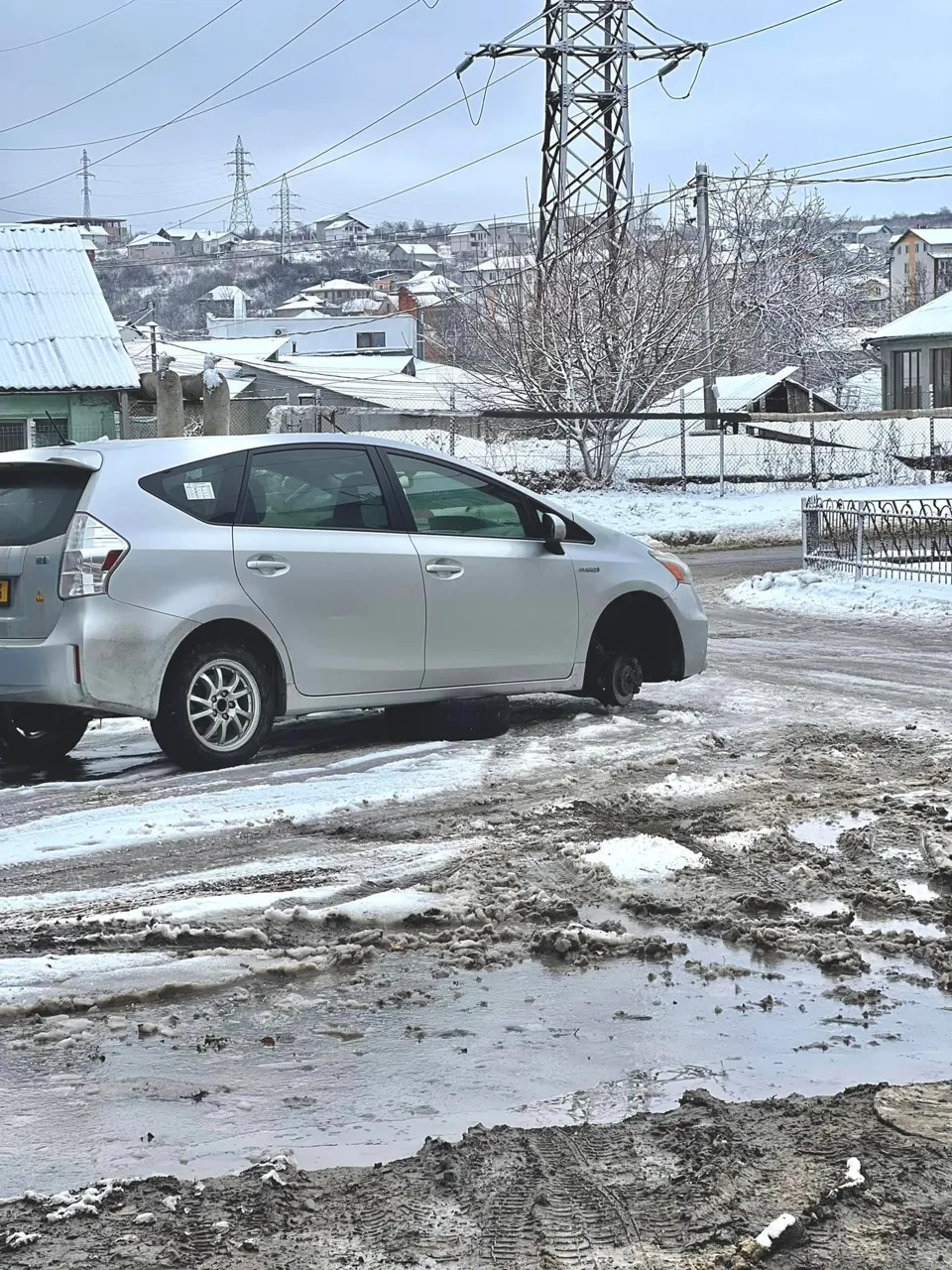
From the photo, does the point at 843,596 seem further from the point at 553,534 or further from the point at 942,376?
the point at 942,376

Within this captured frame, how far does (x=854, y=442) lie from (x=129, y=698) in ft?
123

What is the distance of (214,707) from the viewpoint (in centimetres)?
827

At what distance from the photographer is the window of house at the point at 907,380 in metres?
54.0

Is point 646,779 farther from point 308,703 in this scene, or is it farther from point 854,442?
point 854,442

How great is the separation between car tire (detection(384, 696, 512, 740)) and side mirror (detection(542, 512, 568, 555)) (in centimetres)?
93

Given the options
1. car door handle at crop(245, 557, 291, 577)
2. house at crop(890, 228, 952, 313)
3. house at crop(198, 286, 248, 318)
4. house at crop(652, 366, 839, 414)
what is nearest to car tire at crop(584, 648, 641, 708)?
car door handle at crop(245, 557, 291, 577)

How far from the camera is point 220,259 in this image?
525 ft

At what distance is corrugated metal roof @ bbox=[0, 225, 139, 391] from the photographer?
28.6 m

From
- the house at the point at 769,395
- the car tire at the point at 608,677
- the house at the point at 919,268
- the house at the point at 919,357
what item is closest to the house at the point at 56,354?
the car tire at the point at 608,677

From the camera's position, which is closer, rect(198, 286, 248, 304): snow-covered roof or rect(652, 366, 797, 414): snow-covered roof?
rect(652, 366, 797, 414): snow-covered roof

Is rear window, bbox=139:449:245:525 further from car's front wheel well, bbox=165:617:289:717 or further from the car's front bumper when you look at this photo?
the car's front bumper

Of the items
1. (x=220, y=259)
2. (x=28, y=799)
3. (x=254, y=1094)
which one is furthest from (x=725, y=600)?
(x=220, y=259)

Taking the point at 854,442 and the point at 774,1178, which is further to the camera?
the point at 854,442

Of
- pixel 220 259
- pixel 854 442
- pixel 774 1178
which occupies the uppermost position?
pixel 220 259
